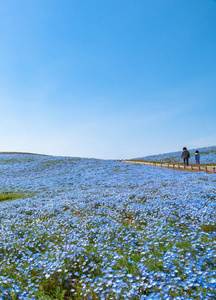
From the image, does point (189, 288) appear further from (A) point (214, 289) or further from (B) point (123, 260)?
(B) point (123, 260)

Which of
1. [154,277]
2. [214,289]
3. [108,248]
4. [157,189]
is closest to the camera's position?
[214,289]

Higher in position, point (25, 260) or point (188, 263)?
point (188, 263)

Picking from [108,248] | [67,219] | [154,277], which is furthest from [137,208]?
[154,277]

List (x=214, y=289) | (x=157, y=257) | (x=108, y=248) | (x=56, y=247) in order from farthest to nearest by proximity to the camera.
Answer: (x=56, y=247), (x=108, y=248), (x=157, y=257), (x=214, y=289)

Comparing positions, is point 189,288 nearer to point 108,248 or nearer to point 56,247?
point 108,248

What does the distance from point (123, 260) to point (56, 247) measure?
222cm

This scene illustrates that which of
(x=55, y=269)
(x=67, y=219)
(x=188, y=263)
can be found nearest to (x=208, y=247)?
(x=188, y=263)

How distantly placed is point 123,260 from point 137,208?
15.2ft

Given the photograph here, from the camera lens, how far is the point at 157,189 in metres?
13.5

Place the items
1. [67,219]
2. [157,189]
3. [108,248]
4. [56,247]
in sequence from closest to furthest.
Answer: [108,248] < [56,247] < [67,219] < [157,189]

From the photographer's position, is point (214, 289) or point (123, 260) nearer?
point (214, 289)

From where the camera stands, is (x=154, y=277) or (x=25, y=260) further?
(x=25, y=260)

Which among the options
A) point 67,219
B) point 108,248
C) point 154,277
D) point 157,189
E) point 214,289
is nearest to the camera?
point 214,289

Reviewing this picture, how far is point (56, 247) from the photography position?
248 inches
